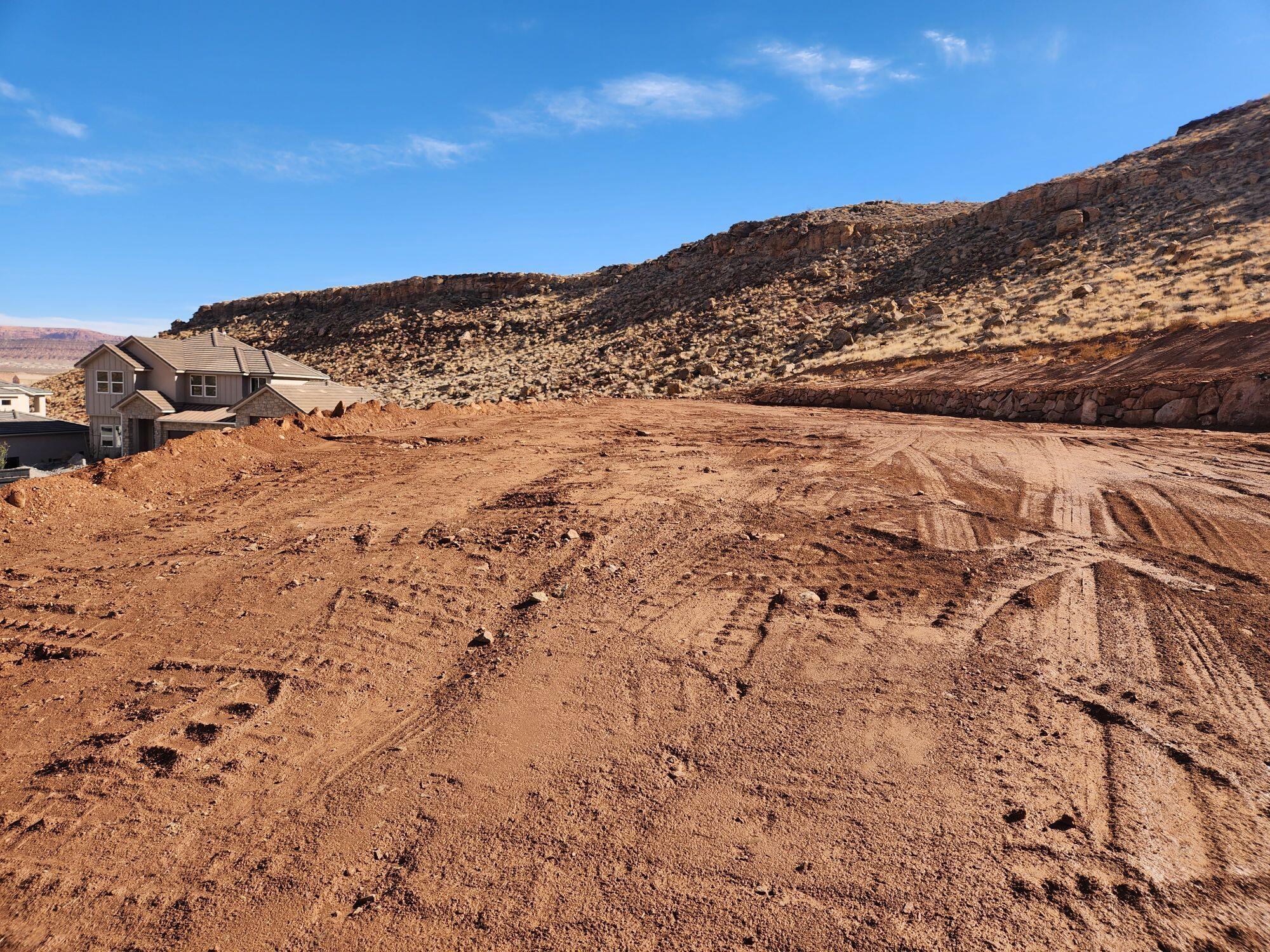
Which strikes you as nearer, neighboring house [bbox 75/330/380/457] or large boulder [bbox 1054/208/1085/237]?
neighboring house [bbox 75/330/380/457]

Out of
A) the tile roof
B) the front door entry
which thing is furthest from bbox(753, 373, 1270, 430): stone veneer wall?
the front door entry

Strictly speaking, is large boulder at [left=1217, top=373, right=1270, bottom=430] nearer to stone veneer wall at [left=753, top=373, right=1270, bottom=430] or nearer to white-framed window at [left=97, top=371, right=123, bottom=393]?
stone veneer wall at [left=753, top=373, right=1270, bottom=430]

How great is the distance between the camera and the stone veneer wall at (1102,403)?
536 inches

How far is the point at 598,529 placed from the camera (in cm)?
770

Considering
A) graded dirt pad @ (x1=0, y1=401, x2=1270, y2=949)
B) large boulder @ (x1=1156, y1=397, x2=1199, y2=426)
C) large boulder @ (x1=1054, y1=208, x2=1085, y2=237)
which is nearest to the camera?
graded dirt pad @ (x1=0, y1=401, x2=1270, y2=949)

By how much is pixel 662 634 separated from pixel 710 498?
138 inches

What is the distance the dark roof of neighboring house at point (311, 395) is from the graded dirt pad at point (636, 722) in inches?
570

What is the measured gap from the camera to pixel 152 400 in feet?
82.6

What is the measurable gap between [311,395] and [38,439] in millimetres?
12503

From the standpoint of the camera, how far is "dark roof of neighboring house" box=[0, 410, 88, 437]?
2653 centimetres

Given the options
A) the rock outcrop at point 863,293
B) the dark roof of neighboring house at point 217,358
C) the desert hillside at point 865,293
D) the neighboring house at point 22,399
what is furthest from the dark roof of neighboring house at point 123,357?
the desert hillside at point 865,293

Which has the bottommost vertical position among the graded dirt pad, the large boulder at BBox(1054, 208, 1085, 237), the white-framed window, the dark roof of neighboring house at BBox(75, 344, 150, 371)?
the graded dirt pad

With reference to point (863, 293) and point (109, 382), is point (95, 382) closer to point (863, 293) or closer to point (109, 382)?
point (109, 382)

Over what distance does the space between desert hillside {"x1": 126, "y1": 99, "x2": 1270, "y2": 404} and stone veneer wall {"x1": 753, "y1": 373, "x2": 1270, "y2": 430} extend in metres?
5.38
